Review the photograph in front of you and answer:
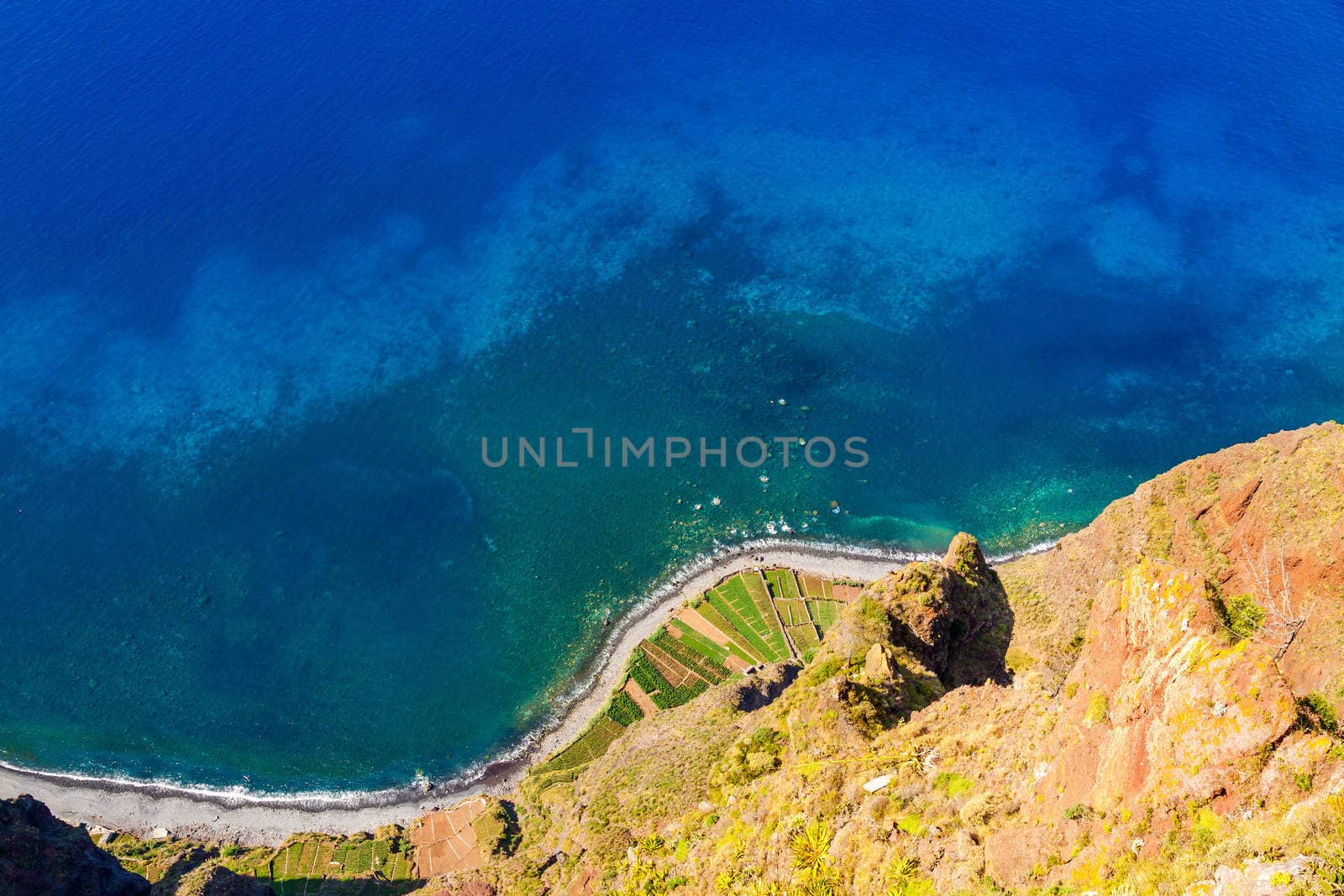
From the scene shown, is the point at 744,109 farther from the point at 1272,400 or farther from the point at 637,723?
the point at 637,723

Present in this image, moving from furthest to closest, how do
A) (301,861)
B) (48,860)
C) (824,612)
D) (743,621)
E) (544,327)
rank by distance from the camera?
(544,327) → (824,612) → (743,621) → (301,861) → (48,860)

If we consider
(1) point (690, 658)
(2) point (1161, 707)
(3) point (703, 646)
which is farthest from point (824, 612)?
(2) point (1161, 707)

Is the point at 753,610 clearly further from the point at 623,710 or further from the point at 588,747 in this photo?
the point at 588,747

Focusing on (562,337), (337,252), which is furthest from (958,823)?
(337,252)

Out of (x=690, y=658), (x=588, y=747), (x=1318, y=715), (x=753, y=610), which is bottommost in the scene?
(x=1318, y=715)

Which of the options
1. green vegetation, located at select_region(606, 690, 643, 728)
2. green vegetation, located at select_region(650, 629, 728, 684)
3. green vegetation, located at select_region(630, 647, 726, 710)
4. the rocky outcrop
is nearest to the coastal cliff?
green vegetation, located at select_region(606, 690, 643, 728)

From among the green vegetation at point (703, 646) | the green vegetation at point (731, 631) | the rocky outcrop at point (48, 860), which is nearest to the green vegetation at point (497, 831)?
the green vegetation at point (703, 646)

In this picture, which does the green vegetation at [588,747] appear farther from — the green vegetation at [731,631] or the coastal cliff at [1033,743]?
the green vegetation at [731,631]
